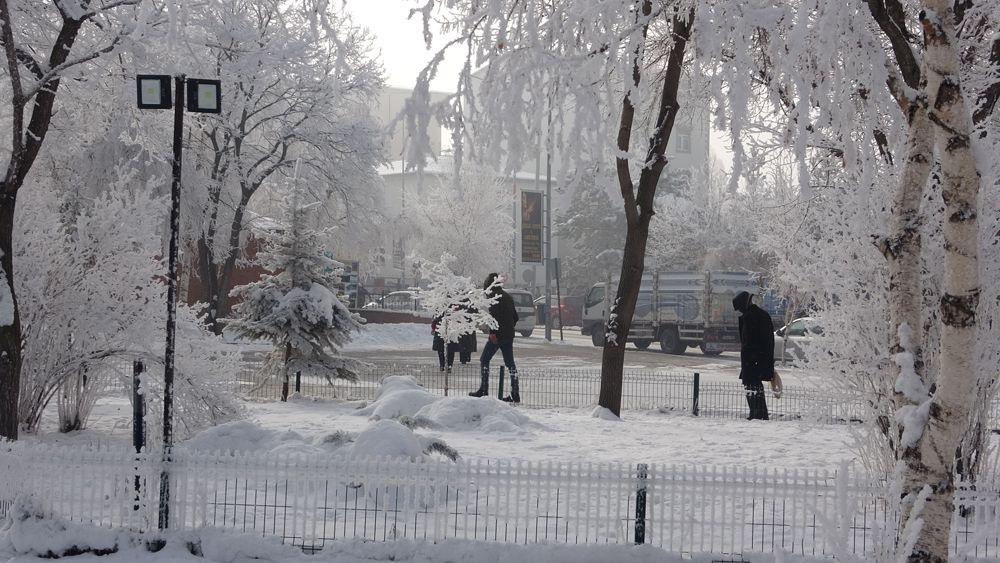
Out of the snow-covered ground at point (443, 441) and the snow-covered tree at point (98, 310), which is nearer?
the snow-covered ground at point (443, 441)

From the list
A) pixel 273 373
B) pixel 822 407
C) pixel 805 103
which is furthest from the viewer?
pixel 273 373

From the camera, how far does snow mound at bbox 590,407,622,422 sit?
1372cm

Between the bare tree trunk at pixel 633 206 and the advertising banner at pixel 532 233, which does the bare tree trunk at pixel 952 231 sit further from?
the advertising banner at pixel 532 233

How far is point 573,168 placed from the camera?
265 inches

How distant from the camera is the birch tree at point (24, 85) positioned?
28.6 feet

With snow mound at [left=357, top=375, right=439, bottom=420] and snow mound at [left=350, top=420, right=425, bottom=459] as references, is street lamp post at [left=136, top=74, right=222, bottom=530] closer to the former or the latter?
snow mound at [left=350, top=420, right=425, bottom=459]

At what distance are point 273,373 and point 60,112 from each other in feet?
20.0

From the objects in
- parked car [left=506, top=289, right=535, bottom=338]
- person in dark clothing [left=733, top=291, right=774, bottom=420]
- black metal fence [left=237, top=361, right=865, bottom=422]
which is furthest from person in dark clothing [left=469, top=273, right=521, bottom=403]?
parked car [left=506, top=289, right=535, bottom=338]

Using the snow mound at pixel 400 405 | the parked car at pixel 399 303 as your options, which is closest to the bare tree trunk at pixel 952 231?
the snow mound at pixel 400 405

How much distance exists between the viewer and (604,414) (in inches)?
544

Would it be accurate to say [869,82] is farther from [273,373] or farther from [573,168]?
[273,373]

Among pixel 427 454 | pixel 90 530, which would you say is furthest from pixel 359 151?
pixel 90 530

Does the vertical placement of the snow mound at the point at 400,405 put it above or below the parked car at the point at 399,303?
below

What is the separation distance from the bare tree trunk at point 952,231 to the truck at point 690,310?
93.2 ft
